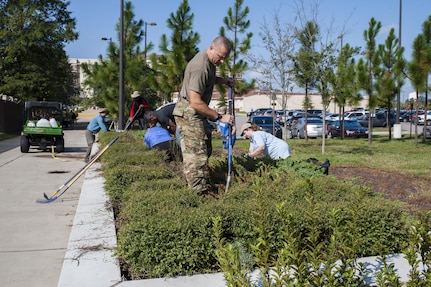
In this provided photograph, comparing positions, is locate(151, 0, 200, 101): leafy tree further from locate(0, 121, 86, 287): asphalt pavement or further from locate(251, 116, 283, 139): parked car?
locate(0, 121, 86, 287): asphalt pavement

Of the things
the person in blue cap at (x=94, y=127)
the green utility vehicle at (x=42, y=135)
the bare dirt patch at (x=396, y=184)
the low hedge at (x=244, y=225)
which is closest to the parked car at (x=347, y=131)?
the green utility vehicle at (x=42, y=135)

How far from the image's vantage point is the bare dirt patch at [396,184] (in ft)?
22.1

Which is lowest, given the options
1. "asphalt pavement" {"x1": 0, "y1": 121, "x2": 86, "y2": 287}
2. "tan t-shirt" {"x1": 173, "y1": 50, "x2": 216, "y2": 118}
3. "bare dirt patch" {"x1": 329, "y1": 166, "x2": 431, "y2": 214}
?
"asphalt pavement" {"x1": 0, "y1": 121, "x2": 86, "y2": 287}

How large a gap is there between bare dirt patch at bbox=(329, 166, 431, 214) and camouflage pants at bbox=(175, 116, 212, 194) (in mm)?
2147

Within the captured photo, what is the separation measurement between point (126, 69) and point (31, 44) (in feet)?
53.4

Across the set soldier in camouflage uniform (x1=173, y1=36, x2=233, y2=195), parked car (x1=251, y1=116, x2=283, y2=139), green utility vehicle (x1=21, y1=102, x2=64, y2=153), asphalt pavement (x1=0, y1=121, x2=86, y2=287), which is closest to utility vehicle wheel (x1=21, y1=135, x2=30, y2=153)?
green utility vehicle (x1=21, y1=102, x2=64, y2=153)

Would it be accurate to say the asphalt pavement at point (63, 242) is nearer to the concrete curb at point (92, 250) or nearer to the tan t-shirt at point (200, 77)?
the concrete curb at point (92, 250)

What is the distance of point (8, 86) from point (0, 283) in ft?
116

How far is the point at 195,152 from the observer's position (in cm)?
516

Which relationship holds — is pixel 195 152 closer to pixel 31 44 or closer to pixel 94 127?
pixel 94 127

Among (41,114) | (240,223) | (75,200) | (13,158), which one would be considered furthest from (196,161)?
(41,114)

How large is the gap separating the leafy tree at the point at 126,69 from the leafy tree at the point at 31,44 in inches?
548

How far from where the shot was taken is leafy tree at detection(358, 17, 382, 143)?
21359 millimetres

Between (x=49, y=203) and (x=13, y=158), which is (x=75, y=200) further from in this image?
(x=13, y=158)
